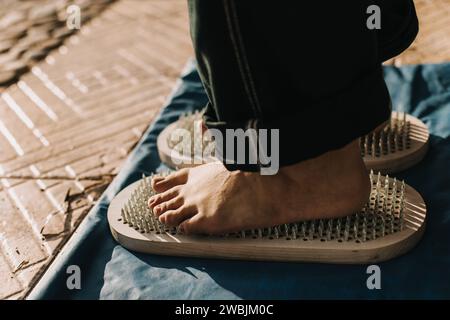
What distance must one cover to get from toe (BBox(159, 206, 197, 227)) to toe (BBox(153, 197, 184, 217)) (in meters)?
0.03

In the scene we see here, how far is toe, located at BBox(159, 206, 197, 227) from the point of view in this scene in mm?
1773

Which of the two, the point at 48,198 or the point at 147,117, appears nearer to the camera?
the point at 48,198

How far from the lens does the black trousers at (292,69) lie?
4.62ft

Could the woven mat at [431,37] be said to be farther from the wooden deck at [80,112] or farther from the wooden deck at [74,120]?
the wooden deck at [74,120]

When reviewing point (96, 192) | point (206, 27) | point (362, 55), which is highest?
point (206, 27)

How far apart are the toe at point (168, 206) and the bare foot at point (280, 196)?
0.10ft

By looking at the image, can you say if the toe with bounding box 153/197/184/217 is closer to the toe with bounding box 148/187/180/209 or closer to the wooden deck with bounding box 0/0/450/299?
the toe with bounding box 148/187/180/209

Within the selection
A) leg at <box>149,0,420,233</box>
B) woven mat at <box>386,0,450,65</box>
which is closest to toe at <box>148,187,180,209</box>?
leg at <box>149,0,420,233</box>

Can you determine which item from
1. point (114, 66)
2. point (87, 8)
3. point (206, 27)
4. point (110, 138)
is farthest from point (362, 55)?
point (87, 8)

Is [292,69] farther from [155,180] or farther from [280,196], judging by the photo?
[155,180]

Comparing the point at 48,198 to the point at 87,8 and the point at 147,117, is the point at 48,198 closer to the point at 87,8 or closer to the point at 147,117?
the point at 147,117

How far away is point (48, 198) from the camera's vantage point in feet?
7.24

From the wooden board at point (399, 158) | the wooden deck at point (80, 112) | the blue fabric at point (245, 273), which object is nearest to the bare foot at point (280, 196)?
the blue fabric at point (245, 273)

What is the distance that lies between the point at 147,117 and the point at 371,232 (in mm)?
1396
